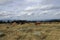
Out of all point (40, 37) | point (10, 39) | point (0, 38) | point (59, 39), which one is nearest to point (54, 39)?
point (59, 39)

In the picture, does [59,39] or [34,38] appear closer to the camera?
[59,39]

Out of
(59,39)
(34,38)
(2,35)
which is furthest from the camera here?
(2,35)

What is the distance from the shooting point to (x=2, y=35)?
22516mm

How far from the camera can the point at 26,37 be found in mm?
21031

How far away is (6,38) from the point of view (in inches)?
840

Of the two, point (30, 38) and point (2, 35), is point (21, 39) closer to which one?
point (30, 38)

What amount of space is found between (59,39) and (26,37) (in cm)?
439

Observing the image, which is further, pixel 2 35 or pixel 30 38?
pixel 2 35

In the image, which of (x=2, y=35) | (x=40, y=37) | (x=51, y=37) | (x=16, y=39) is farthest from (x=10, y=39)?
(x=51, y=37)

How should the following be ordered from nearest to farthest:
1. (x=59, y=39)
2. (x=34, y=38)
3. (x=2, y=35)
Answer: (x=59, y=39) → (x=34, y=38) → (x=2, y=35)

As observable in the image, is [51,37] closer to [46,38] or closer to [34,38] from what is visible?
[46,38]

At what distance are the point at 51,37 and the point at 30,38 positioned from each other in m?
2.63

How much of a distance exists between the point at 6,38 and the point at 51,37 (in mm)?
5884

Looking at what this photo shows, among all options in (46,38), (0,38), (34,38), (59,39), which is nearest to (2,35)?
(0,38)
